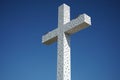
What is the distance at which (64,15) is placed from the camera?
751 centimetres

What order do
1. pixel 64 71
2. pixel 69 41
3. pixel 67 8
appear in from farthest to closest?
1. pixel 67 8
2. pixel 69 41
3. pixel 64 71

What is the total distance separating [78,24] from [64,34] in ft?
1.90

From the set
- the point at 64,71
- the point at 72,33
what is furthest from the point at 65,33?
the point at 64,71

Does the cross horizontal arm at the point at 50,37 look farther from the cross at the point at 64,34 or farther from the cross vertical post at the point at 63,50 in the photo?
the cross vertical post at the point at 63,50

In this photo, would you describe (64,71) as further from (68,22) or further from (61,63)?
(68,22)

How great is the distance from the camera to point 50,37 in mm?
7691

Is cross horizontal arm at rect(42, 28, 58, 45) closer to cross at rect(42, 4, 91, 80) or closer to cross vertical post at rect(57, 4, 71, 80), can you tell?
cross at rect(42, 4, 91, 80)

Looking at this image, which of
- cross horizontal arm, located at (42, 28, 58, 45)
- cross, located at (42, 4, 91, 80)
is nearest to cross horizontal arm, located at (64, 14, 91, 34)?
cross, located at (42, 4, 91, 80)

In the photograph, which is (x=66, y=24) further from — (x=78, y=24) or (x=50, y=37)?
(x=50, y=37)

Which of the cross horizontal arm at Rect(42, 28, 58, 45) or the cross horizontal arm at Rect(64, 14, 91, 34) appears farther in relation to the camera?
the cross horizontal arm at Rect(42, 28, 58, 45)

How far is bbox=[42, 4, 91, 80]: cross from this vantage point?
6.65 metres

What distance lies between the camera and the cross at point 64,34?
665 centimetres

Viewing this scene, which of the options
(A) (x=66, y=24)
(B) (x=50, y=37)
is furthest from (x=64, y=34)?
(B) (x=50, y=37)

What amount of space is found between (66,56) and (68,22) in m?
1.02
